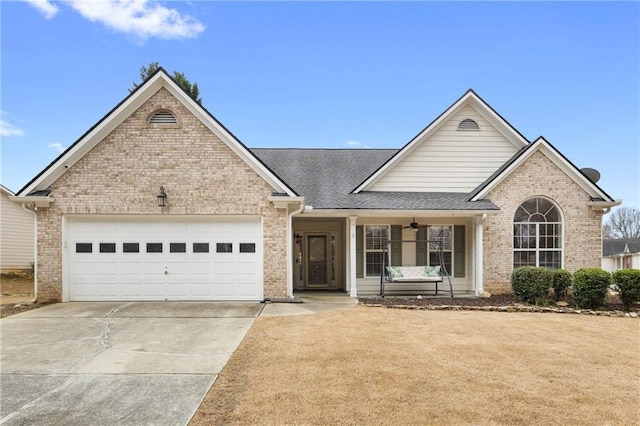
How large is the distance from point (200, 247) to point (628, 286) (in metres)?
12.0

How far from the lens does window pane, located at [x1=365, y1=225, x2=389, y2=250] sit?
1361 centimetres

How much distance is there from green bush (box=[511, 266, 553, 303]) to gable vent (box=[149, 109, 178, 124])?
1116cm

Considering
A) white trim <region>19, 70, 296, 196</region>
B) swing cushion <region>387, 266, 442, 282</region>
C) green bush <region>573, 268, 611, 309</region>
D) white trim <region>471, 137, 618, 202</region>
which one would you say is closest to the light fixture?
white trim <region>19, 70, 296, 196</region>

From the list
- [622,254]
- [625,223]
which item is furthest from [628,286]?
[625,223]

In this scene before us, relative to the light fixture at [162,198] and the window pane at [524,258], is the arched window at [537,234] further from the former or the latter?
the light fixture at [162,198]

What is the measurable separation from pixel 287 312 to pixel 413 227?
18.1 feet

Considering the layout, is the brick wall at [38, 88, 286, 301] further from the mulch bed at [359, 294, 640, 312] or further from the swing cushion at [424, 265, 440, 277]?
the swing cushion at [424, 265, 440, 277]

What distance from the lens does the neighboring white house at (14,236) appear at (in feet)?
67.2

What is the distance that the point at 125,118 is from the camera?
439 inches

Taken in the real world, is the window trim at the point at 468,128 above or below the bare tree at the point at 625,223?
above

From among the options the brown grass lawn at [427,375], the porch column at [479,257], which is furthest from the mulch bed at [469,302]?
the brown grass lawn at [427,375]

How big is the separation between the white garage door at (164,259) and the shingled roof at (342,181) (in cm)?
274

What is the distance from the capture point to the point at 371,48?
1630 centimetres

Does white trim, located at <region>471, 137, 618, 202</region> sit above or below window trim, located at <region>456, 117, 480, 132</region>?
below
